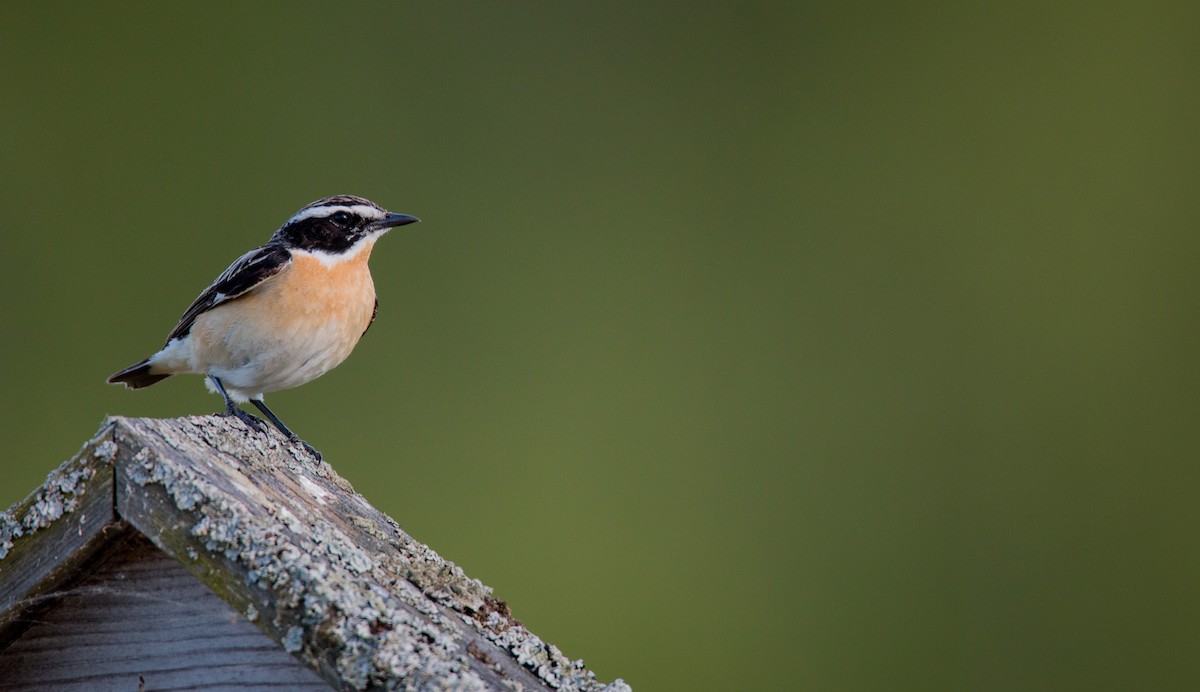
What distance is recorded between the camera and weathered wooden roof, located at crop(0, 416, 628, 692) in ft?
6.23

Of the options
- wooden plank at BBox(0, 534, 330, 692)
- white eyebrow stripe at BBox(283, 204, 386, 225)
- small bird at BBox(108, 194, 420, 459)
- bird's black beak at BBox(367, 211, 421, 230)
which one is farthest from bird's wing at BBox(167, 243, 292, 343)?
wooden plank at BBox(0, 534, 330, 692)

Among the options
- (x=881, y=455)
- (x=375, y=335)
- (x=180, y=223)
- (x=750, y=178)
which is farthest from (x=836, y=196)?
(x=180, y=223)

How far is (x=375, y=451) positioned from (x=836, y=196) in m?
2.92

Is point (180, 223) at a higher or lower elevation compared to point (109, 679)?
higher

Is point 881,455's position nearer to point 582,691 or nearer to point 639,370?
point 639,370

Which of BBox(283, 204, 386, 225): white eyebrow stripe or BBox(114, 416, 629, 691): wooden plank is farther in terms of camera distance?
BBox(283, 204, 386, 225): white eyebrow stripe

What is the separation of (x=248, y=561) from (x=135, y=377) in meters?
2.74

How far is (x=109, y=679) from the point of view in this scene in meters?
2.26

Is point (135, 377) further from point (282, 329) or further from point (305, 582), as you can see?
point (305, 582)

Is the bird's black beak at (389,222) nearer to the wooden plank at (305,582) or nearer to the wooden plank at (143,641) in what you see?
the wooden plank at (305,582)

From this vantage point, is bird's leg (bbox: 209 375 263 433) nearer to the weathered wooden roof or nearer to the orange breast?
the orange breast

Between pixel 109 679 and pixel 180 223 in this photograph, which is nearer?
pixel 109 679

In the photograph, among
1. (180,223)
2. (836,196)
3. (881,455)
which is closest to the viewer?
(180,223)

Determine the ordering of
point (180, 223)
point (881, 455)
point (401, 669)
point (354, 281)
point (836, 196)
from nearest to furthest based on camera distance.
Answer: point (401, 669), point (354, 281), point (180, 223), point (881, 455), point (836, 196)
